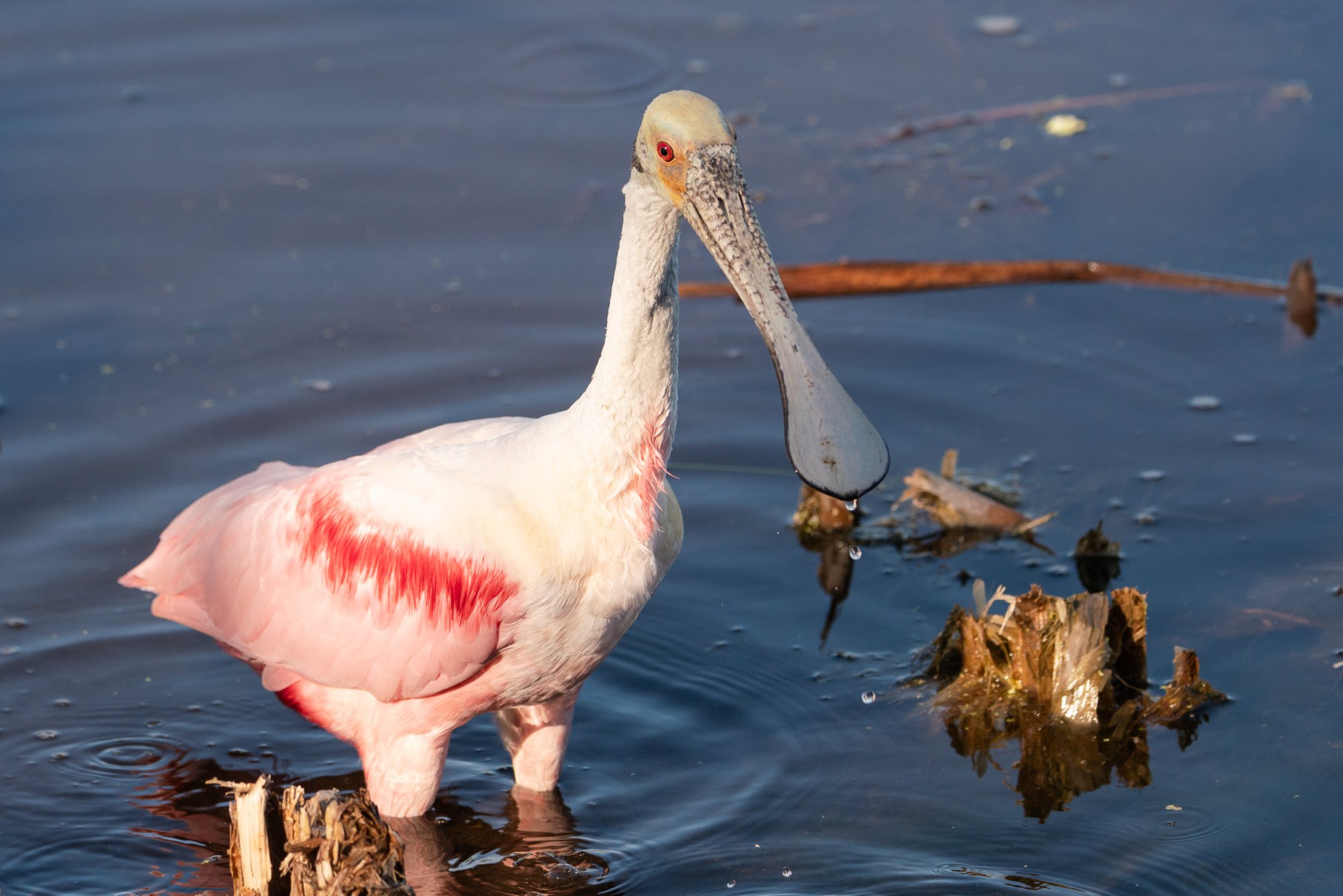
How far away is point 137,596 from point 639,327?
129 inches

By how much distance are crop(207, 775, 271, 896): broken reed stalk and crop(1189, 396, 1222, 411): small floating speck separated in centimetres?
559

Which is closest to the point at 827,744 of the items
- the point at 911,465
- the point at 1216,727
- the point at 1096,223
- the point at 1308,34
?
the point at 1216,727

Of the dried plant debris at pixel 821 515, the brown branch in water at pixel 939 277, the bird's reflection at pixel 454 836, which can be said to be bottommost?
the bird's reflection at pixel 454 836

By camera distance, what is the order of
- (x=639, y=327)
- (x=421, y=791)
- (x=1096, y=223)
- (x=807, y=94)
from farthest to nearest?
1. (x=807, y=94)
2. (x=1096, y=223)
3. (x=421, y=791)
4. (x=639, y=327)

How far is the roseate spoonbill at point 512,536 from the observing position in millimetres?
5215

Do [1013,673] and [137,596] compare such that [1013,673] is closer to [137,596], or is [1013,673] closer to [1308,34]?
[137,596]

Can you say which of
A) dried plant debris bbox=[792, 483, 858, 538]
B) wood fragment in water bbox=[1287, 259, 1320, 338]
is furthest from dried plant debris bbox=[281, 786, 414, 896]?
wood fragment in water bbox=[1287, 259, 1320, 338]

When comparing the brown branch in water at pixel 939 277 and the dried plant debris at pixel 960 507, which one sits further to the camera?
the brown branch in water at pixel 939 277

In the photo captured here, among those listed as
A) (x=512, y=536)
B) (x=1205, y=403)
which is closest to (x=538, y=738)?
(x=512, y=536)

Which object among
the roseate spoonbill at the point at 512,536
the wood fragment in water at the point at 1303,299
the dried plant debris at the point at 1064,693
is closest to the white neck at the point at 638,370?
the roseate spoonbill at the point at 512,536

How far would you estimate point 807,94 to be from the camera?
37.2ft

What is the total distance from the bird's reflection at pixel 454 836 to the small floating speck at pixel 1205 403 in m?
4.01

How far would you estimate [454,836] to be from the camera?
6.32 m

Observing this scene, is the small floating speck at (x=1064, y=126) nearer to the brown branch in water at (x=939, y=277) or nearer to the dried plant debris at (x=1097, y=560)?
the brown branch in water at (x=939, y=277)
